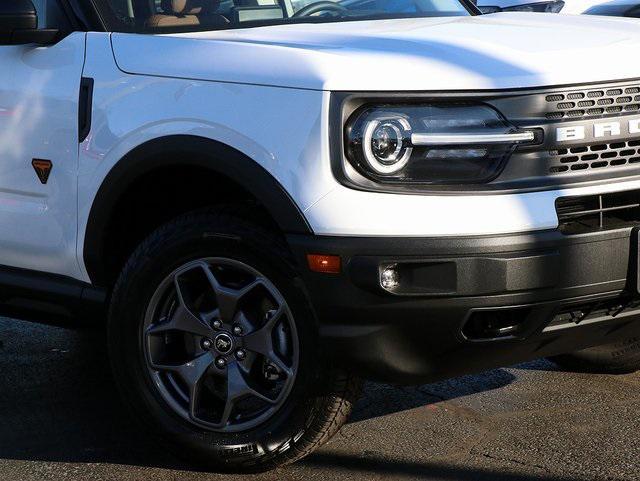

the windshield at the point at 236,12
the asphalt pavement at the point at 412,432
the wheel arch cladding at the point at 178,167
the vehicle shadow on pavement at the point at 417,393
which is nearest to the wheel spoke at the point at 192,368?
the asphalt pavement at the point at 412,432

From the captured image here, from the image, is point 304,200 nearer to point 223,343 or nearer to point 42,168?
point 223,343

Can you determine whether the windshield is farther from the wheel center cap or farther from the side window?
the wheel center cap

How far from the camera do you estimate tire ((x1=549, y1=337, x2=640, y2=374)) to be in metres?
4.74

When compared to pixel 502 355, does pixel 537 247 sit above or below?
above

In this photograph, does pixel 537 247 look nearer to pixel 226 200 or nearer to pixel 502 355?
pixel 502 355

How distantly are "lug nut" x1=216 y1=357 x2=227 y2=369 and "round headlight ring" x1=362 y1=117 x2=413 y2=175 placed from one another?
0.81 metres

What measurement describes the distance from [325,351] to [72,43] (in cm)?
136

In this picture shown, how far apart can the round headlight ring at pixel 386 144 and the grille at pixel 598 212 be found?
0.44 metres

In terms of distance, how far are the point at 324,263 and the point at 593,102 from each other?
87 cm

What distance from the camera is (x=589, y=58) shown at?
11.9 ft

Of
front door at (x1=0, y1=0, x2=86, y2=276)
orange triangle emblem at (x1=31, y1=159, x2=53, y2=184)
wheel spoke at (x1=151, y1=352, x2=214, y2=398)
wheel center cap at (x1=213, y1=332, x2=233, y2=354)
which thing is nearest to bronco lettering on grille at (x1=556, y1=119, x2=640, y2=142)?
wheel center cap at (x1=213, y1=332, x2=233, y2=354)

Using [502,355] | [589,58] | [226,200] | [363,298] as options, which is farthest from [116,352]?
[589,58]

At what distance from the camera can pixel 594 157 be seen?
11.7 ft

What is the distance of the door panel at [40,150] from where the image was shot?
409cm
